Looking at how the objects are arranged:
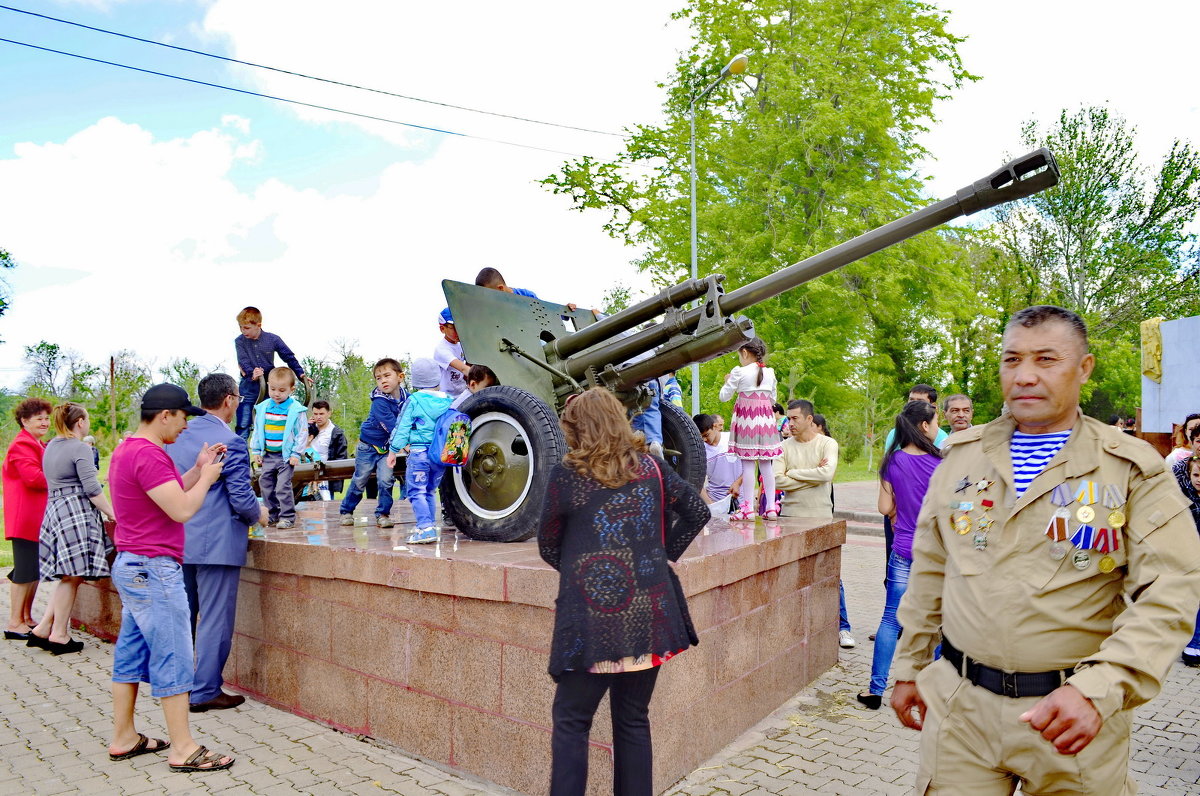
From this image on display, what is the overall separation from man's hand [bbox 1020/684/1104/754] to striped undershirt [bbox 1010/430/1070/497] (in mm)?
551

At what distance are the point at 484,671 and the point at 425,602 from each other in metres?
0.52

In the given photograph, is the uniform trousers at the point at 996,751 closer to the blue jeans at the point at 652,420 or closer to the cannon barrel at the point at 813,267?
the cannon barrel at the point at 813,267

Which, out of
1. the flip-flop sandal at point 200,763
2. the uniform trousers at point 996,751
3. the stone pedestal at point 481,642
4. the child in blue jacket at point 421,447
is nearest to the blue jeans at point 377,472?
the stone pedestal at point 481,642

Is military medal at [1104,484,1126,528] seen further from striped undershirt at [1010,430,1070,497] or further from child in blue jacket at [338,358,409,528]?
child in blue jacket at [338,358,409,528]

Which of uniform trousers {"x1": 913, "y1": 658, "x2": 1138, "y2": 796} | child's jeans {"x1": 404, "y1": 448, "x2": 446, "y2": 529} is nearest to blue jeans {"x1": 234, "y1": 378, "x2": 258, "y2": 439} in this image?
child's jeans {"x1": 404, "y1": 448, "x2": 446, "y2": 529}

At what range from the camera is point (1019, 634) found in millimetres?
2266

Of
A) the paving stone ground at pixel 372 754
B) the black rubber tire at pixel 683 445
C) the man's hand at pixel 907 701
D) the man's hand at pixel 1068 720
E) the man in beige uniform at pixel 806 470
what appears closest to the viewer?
the man's hand at pixel 1068 720

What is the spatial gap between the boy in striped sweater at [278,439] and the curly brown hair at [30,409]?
5.59 feet

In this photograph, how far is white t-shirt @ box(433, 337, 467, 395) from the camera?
643 cm

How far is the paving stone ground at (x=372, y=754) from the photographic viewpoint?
4.36m

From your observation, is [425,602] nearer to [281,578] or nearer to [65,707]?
[281,578]

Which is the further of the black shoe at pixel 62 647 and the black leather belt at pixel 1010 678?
the black shoe at pixel 62 647

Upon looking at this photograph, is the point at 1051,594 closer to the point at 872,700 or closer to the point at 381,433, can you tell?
the point at 872,700

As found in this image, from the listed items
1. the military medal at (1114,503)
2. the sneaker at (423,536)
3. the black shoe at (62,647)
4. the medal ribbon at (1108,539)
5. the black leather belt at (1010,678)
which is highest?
the military medal at (1114,503)
